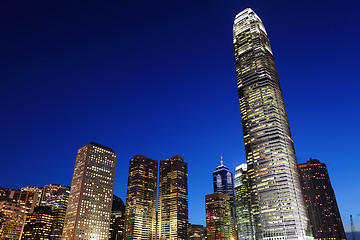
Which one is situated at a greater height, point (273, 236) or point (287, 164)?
point (287, 164)

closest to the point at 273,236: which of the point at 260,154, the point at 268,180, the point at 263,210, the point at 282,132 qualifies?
the point at 263,210

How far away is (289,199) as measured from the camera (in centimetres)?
17888

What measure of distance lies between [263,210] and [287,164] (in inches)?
1296

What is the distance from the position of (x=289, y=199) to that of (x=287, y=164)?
2185cm

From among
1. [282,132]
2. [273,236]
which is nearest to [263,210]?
[273,236]

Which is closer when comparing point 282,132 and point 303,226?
point 303,226

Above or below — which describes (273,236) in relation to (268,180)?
below

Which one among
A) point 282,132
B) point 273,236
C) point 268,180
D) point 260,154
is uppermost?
point 282,132

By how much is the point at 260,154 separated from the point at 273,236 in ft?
168

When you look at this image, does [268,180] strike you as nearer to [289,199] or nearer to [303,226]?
[289,199]

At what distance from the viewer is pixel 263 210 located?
187 metres

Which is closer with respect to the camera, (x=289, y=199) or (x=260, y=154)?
(x=289, y=199)

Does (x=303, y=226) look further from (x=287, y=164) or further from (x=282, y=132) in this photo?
(x=282, y=132)

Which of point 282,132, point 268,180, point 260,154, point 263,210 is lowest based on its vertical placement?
point 263,210
